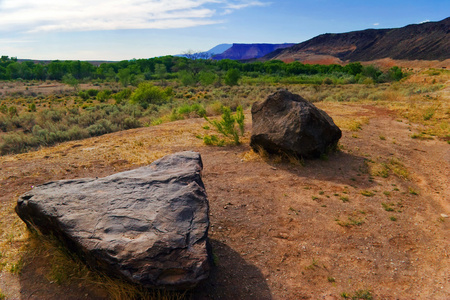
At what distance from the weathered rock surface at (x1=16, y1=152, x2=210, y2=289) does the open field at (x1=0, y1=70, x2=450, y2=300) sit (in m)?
0.43

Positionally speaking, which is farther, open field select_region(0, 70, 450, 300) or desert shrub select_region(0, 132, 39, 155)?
desert shrub select_region(0, 132, 39, 155)

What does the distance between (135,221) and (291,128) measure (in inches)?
206

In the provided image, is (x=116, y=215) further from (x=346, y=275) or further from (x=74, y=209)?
(x=346, y=275)

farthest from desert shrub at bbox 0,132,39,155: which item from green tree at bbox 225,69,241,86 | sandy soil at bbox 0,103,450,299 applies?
green tree at bbox 225,69,241,86

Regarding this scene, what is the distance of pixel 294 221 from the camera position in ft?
16.8

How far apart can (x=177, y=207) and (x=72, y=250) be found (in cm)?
133

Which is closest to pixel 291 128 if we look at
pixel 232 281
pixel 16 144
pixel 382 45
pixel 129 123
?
pixel 232 281

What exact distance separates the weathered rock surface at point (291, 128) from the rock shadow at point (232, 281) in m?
4.00

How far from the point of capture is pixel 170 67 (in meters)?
80.4

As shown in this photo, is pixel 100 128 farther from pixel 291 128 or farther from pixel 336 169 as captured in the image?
pixel 336 169

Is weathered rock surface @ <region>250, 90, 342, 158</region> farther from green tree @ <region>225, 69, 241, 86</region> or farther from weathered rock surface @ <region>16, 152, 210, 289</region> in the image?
green tree @ <region>225, 69, 241, 86</region>

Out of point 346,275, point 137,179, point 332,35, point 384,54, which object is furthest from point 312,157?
point 332,35

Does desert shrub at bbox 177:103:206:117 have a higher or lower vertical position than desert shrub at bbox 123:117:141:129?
higher

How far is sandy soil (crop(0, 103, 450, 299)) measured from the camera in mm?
3709
